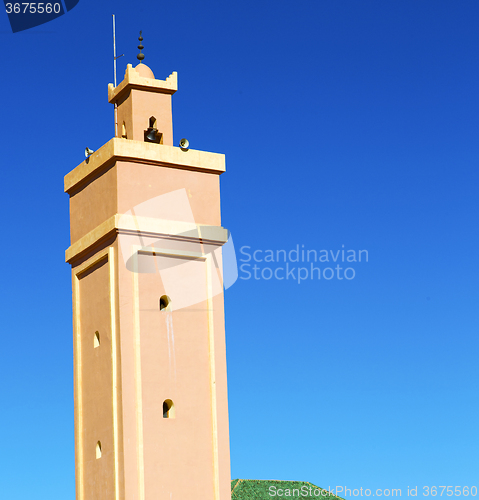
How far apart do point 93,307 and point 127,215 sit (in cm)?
251

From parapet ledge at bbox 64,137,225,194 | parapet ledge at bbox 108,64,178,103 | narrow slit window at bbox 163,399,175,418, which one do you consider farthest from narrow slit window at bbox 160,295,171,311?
parapet ledge at bbox 108,64,178,103

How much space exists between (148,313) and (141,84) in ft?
20.3

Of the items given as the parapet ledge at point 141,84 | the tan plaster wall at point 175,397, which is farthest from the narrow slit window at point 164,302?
Result: the parapet ledge at point 141,84

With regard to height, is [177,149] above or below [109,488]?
above

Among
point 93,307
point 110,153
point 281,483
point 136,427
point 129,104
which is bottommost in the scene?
point 281,483

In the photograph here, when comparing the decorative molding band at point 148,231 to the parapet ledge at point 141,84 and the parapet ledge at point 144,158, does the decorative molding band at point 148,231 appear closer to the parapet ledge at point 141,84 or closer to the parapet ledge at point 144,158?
the parapet ledge at point 144,158

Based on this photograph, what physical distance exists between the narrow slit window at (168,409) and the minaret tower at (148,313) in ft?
0.09

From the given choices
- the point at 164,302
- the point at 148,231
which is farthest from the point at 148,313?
the point at 148,231

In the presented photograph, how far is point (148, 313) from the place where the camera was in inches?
889

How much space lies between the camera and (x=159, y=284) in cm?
2302

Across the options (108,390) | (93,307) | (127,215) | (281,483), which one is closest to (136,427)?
(108,390)

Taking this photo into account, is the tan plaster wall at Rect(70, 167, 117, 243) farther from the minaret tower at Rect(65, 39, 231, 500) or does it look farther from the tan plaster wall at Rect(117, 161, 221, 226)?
the tan plaster wall at Rect(117, 161, 221, 226)

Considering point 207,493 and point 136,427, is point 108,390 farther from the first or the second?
point 207,493

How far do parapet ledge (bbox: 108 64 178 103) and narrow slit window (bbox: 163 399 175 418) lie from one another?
322 inches
